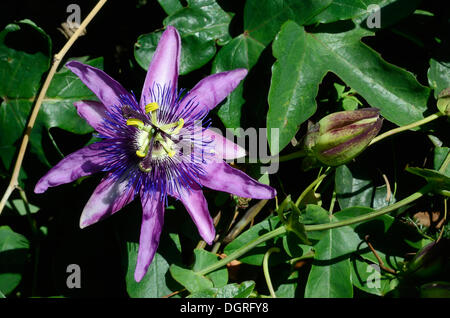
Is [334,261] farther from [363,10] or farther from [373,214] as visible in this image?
[363,10]

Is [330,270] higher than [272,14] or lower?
lower

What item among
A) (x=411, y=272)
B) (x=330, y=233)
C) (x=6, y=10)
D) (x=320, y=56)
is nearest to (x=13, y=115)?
(x=6, y=10)

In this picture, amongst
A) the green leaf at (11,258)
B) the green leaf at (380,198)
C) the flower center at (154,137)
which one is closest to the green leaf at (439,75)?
the green leaf at (380,198)

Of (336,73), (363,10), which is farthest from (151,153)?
(363,10)

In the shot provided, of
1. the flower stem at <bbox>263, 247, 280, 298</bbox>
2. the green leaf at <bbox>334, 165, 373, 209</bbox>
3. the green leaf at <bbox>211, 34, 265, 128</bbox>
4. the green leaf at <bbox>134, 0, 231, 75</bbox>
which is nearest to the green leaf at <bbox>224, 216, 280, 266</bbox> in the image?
the flower stem at <bbox>263, 247, 280, 298</bbox>

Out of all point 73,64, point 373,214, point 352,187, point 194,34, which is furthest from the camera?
point 352,187

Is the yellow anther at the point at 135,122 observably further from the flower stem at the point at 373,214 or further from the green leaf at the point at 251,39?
the flower stem at the point at 373,214

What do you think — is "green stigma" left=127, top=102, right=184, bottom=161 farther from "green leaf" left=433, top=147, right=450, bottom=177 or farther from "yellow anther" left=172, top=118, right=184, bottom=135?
"green leaf" left=433, top=147, right=450, bottom=177
